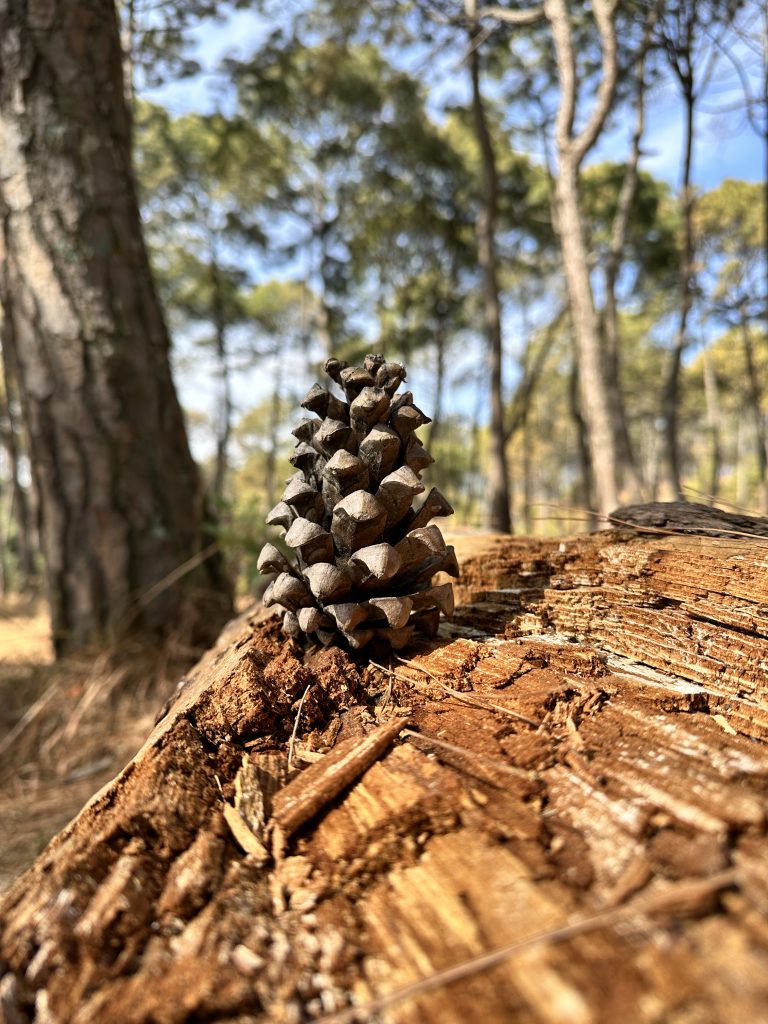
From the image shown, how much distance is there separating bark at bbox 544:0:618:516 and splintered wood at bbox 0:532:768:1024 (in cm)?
403

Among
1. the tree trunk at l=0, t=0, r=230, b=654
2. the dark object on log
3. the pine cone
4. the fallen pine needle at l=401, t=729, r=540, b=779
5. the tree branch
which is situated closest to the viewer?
the fallen pine needle at l=401, t=729, r=540, b=779

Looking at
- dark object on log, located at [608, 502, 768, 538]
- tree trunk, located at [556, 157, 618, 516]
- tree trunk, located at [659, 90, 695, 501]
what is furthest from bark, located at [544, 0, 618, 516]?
dark object on log, located at [608, 502, 768, 538]

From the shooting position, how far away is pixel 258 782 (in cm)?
70

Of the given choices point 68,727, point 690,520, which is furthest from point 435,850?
point 68,727

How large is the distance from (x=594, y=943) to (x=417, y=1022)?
0.14 m

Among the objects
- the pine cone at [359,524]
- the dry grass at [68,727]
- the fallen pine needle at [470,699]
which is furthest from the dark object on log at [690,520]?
the dry grass at [68,727]

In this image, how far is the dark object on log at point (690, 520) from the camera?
120cm

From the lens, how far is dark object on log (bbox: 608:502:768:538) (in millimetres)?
1200

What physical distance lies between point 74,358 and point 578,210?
4.43 metres

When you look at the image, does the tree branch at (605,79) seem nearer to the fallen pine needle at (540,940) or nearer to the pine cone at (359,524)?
the pine cone at (359,524)

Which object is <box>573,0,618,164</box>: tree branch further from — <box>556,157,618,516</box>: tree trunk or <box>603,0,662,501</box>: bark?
<box>603,0,662,501</box>: bark

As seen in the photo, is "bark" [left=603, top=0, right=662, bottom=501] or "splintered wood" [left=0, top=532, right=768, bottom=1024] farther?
"bark" [left=603, top=0, right=662, bottom=501]

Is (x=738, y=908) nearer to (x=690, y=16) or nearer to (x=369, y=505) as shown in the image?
(x=369, y=505)

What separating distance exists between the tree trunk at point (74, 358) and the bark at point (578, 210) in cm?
359
